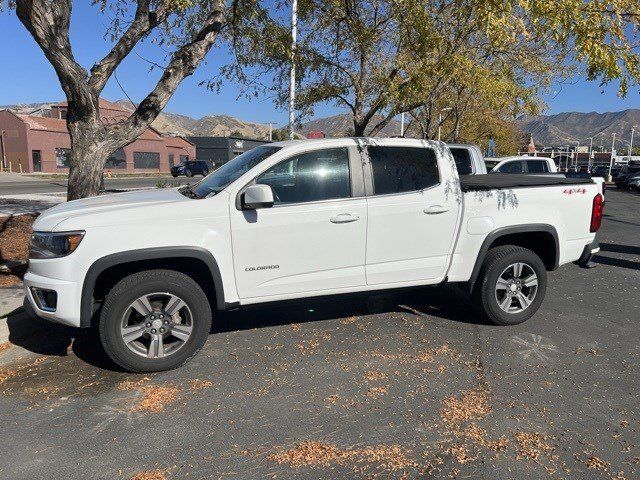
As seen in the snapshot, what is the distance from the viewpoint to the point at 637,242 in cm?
1068

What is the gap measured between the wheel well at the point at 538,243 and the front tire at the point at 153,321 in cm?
304

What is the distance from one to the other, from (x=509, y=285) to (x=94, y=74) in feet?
18.7

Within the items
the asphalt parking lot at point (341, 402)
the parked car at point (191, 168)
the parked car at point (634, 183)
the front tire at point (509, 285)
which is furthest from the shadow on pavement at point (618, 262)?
the parked car at point (191, 168)

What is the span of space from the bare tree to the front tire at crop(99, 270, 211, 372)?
10.4 feet

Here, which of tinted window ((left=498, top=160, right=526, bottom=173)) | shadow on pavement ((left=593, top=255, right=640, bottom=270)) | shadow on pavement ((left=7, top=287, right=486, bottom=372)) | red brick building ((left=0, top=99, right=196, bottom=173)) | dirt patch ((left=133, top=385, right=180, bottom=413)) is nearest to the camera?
dirt patch ((left=133, top=385, right=180, bottom=413))

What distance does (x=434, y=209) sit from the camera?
187 inches

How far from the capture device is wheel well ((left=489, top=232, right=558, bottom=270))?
521 centimetres

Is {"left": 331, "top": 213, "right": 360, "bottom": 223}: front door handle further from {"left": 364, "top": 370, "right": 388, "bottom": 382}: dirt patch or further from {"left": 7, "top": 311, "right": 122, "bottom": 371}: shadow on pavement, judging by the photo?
{"left": 7, "top": 311, "right": 122, "bottom": 371}: shadow on pavement

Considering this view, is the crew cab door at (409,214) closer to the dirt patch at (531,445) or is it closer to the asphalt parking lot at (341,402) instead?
the asphalt parking lot at (341,402)

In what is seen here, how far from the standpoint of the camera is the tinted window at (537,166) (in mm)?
15070

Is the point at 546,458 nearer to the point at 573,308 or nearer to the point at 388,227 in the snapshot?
the point at 388,227

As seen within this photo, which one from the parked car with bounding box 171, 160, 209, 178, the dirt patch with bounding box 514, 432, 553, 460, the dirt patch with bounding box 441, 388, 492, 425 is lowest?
the dirt patch with bounding box 514, 432, 553, 460

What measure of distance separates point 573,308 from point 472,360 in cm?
231

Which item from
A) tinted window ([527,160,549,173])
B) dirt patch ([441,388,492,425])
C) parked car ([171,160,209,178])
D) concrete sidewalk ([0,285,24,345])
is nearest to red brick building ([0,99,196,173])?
parked car ([171,160,209,178])
